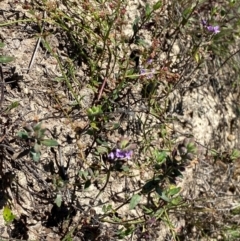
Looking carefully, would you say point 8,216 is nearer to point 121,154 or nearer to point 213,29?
point 121,154

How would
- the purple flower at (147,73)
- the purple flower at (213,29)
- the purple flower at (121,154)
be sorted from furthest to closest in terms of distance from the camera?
the purple flower at (213,29) < the purple flower at (147,73) < the purple flower at (121,154)

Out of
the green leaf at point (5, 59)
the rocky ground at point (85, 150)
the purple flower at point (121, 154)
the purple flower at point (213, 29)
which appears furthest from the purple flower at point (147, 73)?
the green leaf at point (5, 59)

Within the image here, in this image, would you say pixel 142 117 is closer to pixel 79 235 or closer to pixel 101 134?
pixel 101 134

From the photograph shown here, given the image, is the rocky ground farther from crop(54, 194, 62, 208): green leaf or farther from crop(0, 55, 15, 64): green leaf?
crop(0, 55, 15, 64): green leaf

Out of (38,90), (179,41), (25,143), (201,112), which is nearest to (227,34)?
(179,41)

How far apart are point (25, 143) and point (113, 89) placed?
2.05 feet

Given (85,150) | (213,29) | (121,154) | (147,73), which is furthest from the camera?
(213,29)

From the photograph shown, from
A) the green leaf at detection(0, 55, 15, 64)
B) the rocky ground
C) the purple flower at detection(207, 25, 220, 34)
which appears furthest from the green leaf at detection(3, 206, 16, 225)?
the purple flower at detection(207, 25, 220, 34)

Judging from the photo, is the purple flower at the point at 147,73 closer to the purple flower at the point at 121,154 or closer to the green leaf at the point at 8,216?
the purple flower at the point at 121,154

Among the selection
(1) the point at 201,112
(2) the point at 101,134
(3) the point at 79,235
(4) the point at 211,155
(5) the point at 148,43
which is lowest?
(3) the point at 79,235

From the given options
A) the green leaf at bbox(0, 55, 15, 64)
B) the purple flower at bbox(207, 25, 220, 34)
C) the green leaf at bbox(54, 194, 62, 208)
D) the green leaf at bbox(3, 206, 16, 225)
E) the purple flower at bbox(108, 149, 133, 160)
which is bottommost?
the green leaf at bbox(3, 206, 16, 225)

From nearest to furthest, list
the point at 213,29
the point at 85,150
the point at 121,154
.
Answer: the point at 121,154 → the point at 85,150 → the point at 213,29

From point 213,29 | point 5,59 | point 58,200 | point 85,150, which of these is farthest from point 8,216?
point 213,29

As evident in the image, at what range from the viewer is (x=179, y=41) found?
120 inches
